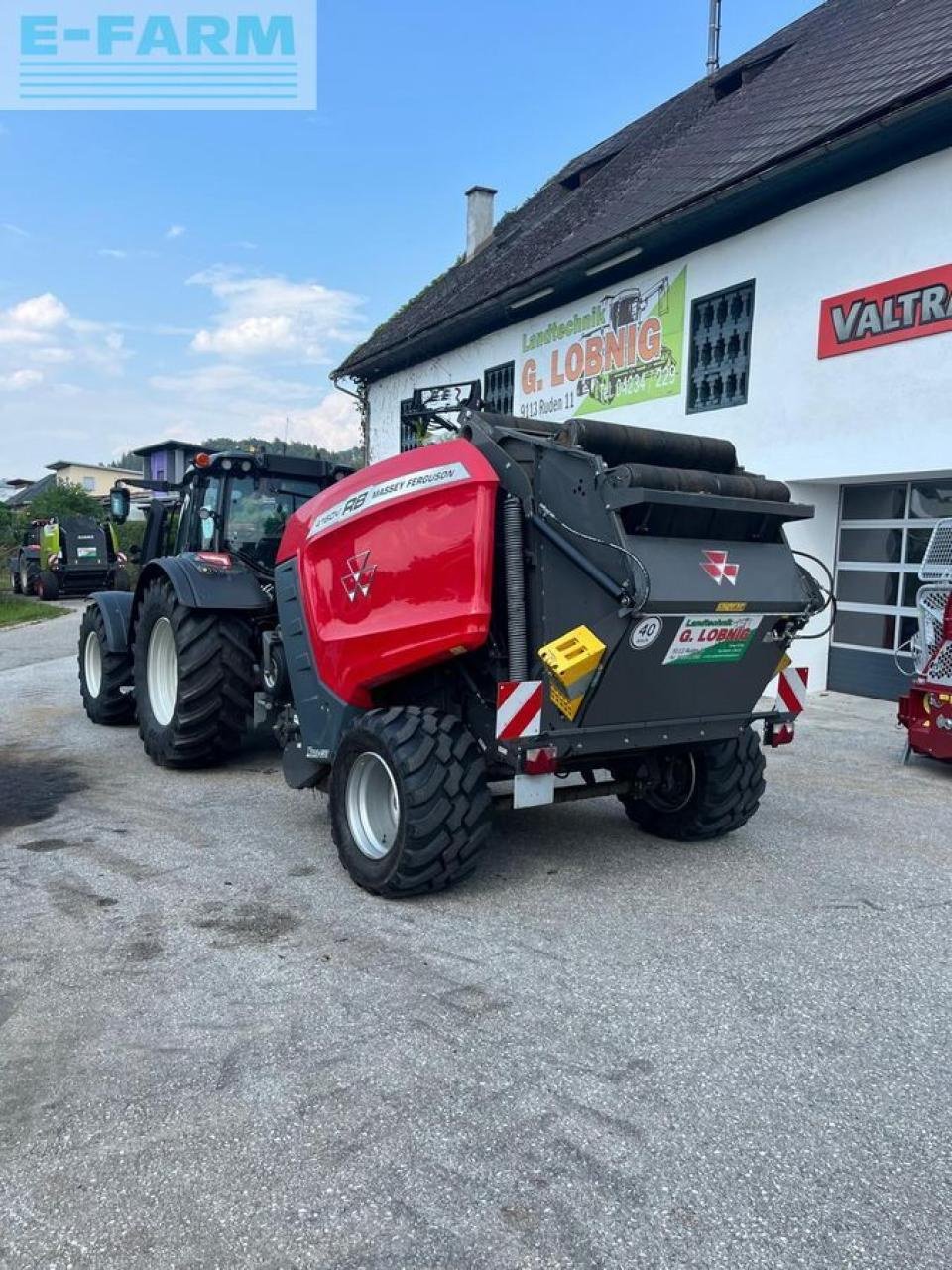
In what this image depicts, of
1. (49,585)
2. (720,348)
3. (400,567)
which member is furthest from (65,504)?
(400,567)

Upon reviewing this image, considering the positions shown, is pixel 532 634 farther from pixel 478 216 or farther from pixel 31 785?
pixel 478 216

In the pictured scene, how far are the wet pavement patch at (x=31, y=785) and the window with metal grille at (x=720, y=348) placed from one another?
26.4 ft

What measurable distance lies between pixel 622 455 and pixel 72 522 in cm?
2474

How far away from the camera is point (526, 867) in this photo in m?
4.81

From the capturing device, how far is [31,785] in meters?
6.43

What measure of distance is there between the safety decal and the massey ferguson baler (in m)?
0.01

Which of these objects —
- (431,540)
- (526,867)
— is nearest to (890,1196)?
(526,867)

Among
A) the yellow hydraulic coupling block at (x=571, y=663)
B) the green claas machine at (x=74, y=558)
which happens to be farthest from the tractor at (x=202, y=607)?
the green claas machine at (x=74, y=558)

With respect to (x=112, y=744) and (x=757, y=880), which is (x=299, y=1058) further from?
(x=112, y=744)

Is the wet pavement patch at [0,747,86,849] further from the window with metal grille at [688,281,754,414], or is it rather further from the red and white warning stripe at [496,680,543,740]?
the window with metal grille at [688,281,754,414]

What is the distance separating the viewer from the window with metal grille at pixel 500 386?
50.5 feet

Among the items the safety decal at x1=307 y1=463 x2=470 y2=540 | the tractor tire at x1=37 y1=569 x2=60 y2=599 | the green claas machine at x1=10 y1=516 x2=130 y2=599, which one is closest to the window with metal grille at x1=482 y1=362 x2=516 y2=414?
the safety decal at x1=307 y1=463 x2=470 y2=540

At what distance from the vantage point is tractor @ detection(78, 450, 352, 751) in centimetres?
646

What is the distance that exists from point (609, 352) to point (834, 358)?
389cm
